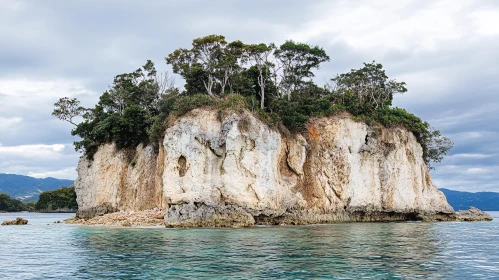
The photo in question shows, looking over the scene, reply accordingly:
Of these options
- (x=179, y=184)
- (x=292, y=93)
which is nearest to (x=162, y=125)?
(x=179, y=184)

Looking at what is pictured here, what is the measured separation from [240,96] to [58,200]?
79808 mm

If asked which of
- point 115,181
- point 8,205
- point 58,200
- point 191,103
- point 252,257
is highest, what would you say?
point 191,103

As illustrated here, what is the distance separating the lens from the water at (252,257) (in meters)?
13.9

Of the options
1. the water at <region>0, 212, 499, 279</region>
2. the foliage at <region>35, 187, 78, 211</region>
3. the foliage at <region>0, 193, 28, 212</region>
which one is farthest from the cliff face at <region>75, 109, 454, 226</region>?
the foliage at <region>0, 193, 28, 212</region>

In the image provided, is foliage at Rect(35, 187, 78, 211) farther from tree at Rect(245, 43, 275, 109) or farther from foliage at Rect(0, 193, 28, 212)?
tree at Rect(245, 43, 275, 109)

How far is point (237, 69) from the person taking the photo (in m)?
43.1

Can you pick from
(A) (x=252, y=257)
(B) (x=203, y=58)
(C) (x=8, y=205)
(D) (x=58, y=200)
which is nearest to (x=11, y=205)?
(C) (x=8, y=205)

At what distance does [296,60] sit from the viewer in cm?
4609

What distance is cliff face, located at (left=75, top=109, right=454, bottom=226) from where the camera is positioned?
35.0m

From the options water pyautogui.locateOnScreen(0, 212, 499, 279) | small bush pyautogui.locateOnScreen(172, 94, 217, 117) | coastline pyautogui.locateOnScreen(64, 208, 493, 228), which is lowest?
water pyautogui.locateOnScreen(0, 212, 499, 279)

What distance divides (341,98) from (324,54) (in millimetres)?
4897

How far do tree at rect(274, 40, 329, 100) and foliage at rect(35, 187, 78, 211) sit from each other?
234 feet

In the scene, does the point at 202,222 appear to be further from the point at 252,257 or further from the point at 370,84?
the point at 370,84

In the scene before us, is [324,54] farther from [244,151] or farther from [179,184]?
[179,184]
